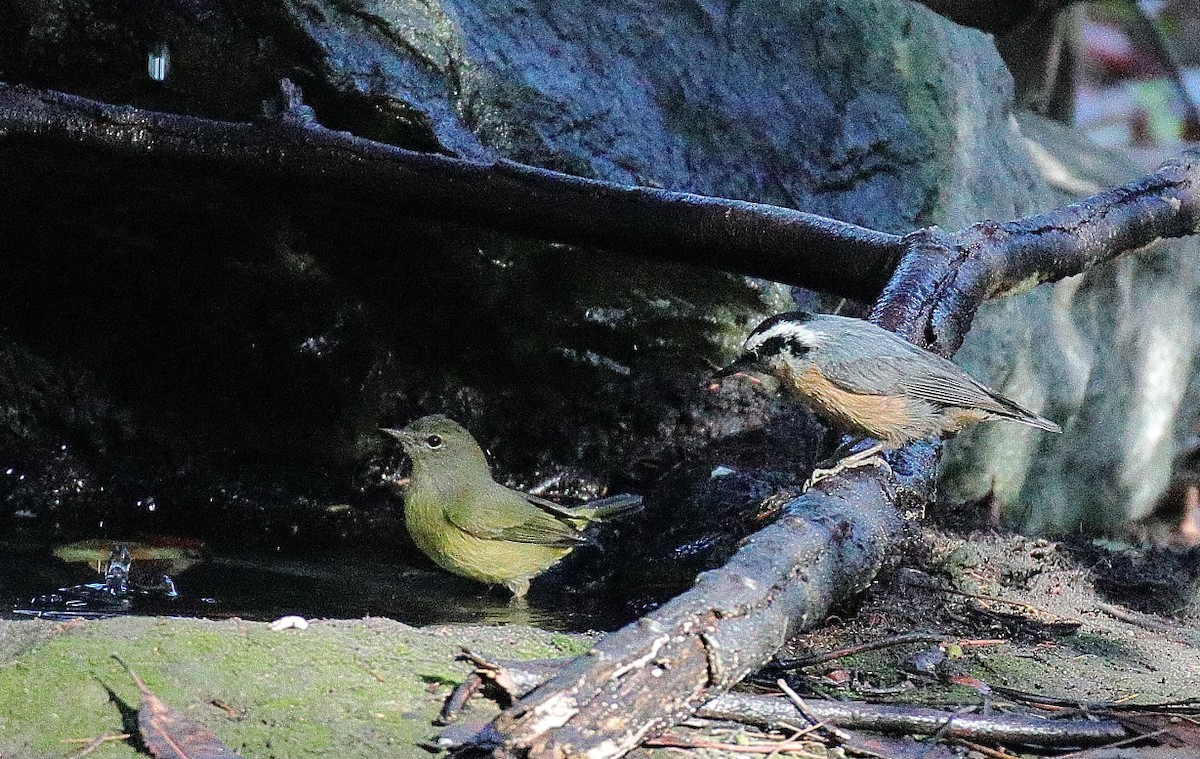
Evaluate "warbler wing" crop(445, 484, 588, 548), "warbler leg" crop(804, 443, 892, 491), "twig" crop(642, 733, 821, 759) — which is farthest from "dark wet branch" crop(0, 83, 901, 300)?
"twig" crop(642, 733, 821, 759)

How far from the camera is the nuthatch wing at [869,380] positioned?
5.13m

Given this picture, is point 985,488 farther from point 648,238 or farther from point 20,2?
point 20,2

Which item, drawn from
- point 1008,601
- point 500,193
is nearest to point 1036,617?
point 1008,601

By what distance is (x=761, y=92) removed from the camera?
747 cm

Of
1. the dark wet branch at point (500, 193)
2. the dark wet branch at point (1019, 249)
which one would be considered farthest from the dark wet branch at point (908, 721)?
the dark wet branch at point (500, 193)

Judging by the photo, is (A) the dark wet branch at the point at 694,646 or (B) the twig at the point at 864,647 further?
(B) the twig at the point at 864,647

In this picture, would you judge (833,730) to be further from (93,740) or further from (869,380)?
(869,380)

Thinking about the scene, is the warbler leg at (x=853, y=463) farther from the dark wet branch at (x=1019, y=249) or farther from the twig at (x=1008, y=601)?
the dark wet branch at (x=1019, y=249)

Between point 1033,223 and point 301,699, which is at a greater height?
point 1033,223

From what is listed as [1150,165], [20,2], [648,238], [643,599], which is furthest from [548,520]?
[1150,165]

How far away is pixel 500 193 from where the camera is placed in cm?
606

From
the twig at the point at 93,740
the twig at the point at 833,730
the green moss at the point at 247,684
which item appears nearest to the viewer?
the twig at the point at 93,740

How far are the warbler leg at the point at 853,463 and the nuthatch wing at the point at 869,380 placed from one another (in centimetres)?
4

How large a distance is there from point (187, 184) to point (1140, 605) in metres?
4.79
